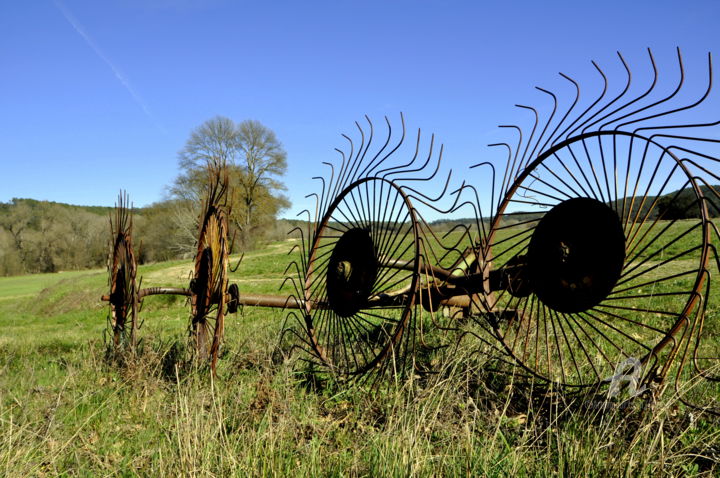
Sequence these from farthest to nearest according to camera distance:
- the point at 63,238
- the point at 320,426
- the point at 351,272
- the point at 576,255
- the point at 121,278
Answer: the point at 63,238 < the point at 121,278 < the point at 351,272 < the point at 320,426 < the point at 576,255

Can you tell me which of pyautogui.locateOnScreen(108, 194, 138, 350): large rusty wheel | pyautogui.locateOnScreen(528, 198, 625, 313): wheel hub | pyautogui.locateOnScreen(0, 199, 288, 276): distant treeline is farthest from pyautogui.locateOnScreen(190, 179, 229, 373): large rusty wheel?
pyautogui.locateOnScreen(0, 199, 288, 276): distant treeline

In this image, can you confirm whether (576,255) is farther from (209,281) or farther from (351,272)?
(209,281)

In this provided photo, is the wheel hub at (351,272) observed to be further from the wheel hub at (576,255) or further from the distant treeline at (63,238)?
the distant treeline at (63,238)

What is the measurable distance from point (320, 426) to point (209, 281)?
1663 mm

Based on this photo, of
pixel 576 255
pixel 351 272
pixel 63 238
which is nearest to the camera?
pixel 576 255

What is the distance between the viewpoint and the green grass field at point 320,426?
2.40 metres

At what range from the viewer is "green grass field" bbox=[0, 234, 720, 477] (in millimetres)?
2402

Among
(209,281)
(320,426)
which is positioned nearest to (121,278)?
(209,281)

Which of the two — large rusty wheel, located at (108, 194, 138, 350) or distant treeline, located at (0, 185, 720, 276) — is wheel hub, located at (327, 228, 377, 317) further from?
distant treeline, located at (0, 185, 720, 276)

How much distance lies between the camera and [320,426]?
3303 millimetres

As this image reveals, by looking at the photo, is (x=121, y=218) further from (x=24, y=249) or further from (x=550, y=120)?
(x=24, y=249)

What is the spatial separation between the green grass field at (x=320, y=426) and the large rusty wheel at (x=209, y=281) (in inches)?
12.5

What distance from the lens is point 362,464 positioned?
2572mm

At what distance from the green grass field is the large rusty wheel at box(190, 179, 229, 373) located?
32 cm
